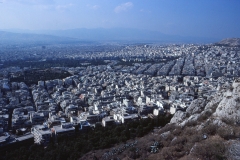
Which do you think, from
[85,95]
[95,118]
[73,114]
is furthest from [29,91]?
[95,118]

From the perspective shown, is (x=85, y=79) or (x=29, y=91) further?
(x=85, y=79)

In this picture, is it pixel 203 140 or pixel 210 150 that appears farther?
pixel 203 140

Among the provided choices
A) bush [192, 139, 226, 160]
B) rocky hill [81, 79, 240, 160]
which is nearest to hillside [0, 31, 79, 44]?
rocky hill [81, 79, 240, 160]

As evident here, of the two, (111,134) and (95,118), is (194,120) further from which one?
(95,118)

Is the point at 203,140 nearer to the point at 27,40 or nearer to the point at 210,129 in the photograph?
the point at 210,129

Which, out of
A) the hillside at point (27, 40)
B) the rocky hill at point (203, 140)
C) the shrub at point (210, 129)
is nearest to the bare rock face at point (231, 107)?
the rocky hill at point (203, 140)

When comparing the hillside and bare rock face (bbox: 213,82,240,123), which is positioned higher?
bare rock face (bbox: 213,82,240,123)

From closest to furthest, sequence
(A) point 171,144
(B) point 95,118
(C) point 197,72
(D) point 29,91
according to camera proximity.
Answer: (A) point 171,144
(B) point 95,118
(D) point 29,91
(C) point 197,72

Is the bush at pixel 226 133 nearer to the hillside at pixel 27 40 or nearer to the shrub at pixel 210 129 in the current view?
the shrub at pixel 210 129

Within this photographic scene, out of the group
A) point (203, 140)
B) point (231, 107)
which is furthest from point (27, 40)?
point (203, 140)

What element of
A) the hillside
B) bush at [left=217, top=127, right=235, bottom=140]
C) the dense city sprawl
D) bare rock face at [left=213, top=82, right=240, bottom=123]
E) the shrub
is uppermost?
bare rock face at [left=213, top=82, right=240, bottom=123]

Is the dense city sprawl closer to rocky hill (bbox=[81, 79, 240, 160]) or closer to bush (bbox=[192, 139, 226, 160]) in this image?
rocky hill (bbox=[81, 79, 240, 160])
